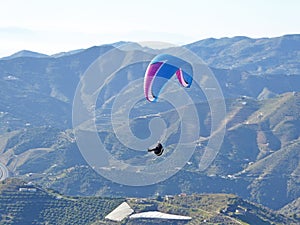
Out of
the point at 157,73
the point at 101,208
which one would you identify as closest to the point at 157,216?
the point at 101,208

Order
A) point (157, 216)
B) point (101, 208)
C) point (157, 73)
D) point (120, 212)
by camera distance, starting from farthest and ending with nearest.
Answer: point (101, 208), point (120, 212), point (157, 216), point (157, 73)

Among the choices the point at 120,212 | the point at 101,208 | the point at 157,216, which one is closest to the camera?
the point at 157,216

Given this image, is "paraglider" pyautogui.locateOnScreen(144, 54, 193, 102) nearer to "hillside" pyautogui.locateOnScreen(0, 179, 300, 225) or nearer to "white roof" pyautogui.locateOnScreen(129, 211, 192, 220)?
"hillside" pyautogui.locateOnScreen(0, 179, 300, 225)

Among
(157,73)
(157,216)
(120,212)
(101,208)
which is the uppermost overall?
(157,73)

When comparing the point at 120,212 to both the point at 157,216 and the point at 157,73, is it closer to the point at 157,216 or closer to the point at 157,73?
the point at 157,216

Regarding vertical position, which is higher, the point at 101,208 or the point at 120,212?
the point at 120,212

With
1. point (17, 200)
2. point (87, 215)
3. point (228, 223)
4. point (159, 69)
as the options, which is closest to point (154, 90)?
point (159, 69)
